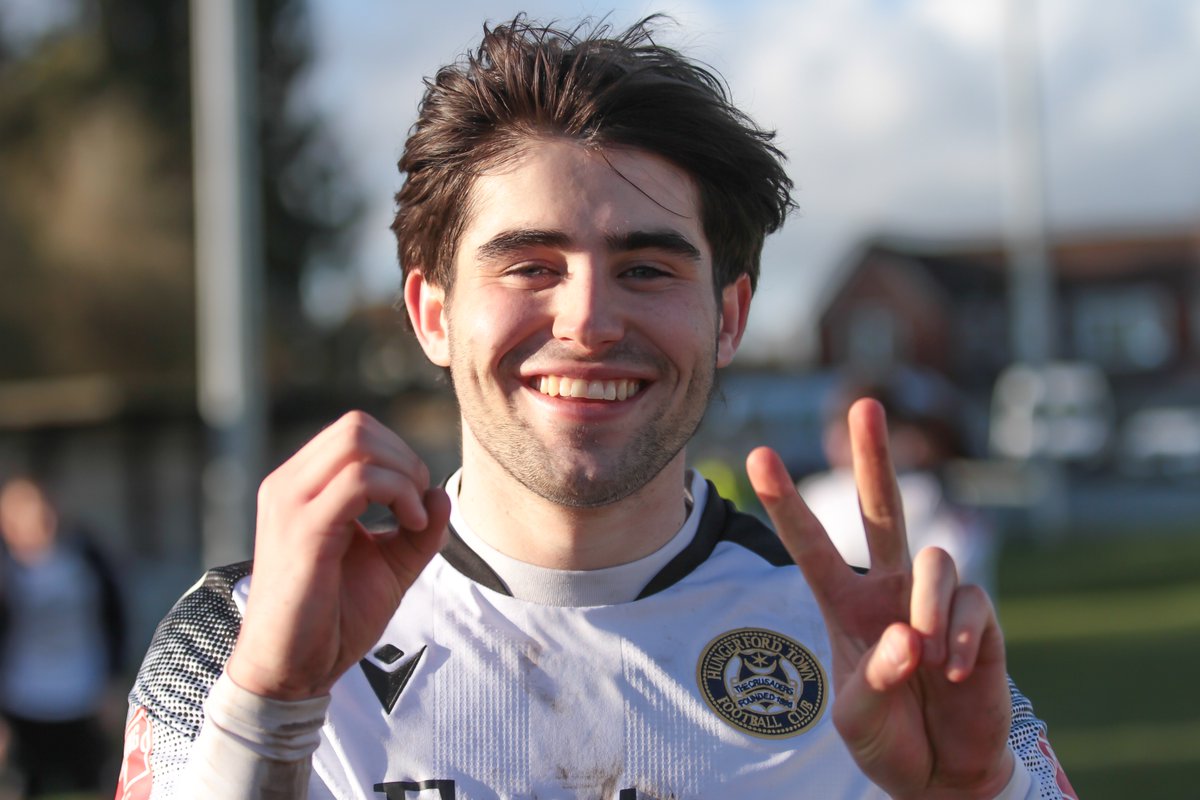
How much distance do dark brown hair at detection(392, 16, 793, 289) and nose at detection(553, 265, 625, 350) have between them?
257mm

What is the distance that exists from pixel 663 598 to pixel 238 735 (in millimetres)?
772

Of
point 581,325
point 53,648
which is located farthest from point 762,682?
point 53,648

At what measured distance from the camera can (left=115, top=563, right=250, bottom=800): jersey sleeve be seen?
82.9 inches

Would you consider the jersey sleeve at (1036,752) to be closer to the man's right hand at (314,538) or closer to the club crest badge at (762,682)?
the club crest badge at (762,682)

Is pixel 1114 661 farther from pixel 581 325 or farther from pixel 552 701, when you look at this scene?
pixel 581 325

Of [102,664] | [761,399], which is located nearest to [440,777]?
[102,664]

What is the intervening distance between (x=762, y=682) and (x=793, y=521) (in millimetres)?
496

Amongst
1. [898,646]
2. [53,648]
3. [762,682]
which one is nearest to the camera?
[898,646]

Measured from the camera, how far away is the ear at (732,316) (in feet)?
8.46

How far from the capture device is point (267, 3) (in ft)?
90.9

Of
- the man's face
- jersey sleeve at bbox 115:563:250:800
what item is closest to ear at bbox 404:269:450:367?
the man's face

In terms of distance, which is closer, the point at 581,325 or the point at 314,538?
the point at 314,538

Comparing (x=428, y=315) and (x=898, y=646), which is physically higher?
(x=428, y=315)

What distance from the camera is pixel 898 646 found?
173cm
